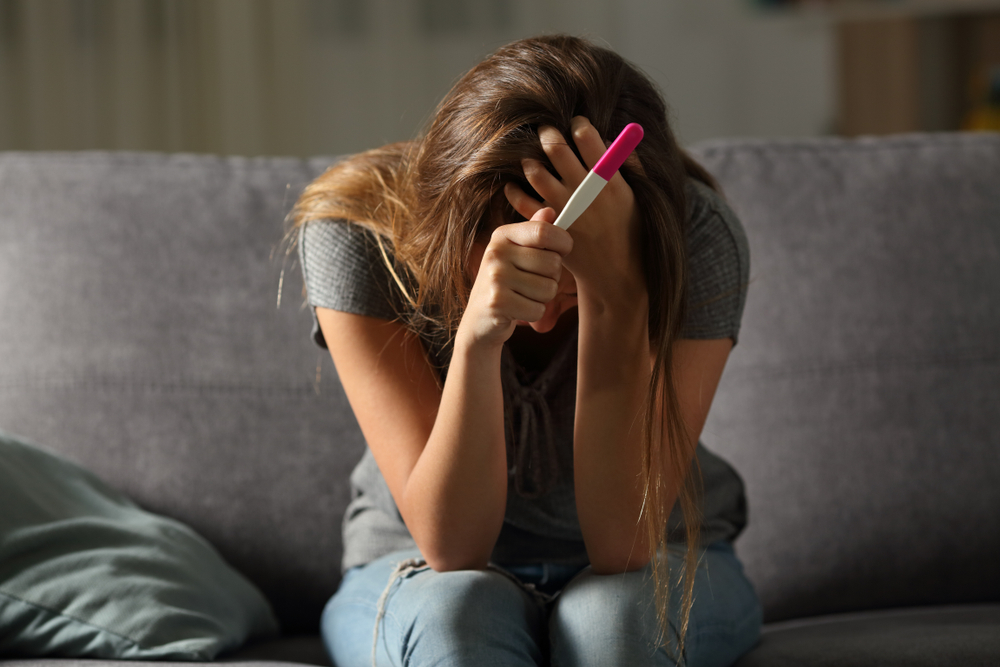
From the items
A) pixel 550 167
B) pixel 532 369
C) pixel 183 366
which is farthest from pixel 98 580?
pixel 550 167

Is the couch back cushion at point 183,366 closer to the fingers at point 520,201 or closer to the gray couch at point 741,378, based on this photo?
the gray couch at point 741,378

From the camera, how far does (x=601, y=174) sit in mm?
621

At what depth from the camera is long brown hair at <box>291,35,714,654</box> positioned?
0.66m

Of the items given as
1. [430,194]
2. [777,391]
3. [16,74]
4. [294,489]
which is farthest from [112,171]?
[16,74]

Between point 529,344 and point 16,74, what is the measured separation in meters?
1.65

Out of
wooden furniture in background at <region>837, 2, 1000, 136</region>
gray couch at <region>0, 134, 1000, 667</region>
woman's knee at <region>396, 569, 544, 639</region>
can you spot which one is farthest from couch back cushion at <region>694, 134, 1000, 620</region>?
wooden furniture in background at <region>837, 2, 1000, 136</region>

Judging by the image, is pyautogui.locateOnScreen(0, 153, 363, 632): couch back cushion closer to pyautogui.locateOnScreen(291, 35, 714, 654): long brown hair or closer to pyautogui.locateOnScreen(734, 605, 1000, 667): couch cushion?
pyautogui.locateOnScreen(291, 35, 714, 654): long brown hair

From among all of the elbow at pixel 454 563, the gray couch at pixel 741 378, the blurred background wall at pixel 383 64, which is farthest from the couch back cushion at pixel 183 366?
the blurred background wall at pixel 383 64

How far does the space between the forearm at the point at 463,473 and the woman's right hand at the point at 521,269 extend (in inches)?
2.3

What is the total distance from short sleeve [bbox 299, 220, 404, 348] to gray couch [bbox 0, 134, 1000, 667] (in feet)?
0.69

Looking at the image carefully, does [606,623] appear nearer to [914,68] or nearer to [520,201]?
[520,201]

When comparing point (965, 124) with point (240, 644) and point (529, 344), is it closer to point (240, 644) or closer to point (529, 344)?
point (529, 344)

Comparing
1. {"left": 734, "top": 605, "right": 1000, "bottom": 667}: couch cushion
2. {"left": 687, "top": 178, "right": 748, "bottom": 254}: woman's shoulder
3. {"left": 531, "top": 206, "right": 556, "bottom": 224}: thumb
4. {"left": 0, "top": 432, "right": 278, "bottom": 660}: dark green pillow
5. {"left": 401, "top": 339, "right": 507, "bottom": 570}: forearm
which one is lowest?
{"left": 734, "top": 605, "right": 1000, "bottom": 667}: couch cushion

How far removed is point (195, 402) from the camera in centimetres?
100
